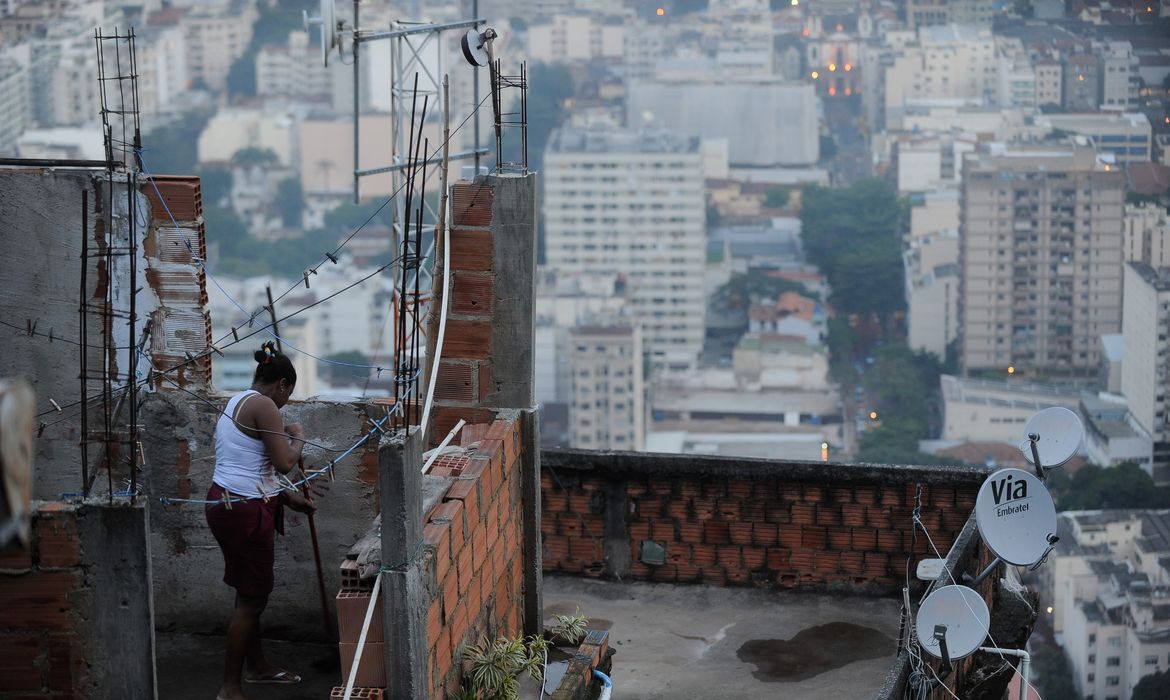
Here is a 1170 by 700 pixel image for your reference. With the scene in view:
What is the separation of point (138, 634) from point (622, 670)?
2.13m

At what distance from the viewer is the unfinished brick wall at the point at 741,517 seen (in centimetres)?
667

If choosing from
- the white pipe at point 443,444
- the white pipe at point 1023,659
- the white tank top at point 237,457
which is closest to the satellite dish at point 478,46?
the white pipe at point 443,444

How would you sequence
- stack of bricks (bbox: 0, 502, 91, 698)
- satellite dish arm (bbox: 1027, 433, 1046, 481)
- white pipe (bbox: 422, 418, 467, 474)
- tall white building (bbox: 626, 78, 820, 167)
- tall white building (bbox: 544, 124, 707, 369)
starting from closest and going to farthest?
stack of bricks (bbox: 0, 502, 91, 698)
white pipe (bbox: 422, 418, 467, 474)
satellite dish arm (bbox: 1027, 433, 1046, 481)
tall white building (bbox: 544, 124, 707, 369)
tall white building (bbox: 626, 78, 820, 167)

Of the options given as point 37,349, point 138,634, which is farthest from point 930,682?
point 37,349

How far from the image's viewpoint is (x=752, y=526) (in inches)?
267

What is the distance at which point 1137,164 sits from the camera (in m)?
85.8

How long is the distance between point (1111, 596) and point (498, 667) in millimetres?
54937

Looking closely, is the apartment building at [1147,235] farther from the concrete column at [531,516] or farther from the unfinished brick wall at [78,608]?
the unfinished brick wall at [78,608]

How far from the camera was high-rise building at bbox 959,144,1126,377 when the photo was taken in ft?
272

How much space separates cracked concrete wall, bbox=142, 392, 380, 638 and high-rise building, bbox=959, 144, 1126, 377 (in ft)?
263

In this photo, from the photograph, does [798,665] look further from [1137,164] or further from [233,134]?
[233,134]

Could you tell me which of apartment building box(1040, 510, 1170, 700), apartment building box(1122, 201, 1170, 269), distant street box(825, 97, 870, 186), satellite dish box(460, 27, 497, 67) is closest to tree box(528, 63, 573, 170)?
distant street box(825, 97, 870, 186)

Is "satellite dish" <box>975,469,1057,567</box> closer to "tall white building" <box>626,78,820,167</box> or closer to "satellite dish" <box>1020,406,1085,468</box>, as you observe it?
"satellite dish" <box>1020,406,1085,468</box>

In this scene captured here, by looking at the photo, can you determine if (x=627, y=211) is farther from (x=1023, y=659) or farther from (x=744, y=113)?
(x=1023, y=659)
